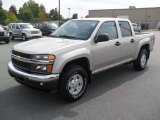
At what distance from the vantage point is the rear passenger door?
655cm

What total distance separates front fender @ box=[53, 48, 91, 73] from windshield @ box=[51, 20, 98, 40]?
0.47 m

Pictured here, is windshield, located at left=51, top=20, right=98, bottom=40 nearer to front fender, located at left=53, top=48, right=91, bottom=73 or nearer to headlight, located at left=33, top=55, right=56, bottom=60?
front fender, located at left=53, top=48, right=91, bottom=73

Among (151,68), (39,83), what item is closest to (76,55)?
A: (39,83)

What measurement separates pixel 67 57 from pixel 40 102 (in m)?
1.19

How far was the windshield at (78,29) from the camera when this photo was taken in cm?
553

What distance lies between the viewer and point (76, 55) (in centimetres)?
487

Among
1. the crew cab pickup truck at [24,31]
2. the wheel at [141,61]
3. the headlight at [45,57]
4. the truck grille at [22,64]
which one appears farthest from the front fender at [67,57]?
the crew cab pickup truck at [24,31]

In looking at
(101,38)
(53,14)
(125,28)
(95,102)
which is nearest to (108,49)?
(101,38)

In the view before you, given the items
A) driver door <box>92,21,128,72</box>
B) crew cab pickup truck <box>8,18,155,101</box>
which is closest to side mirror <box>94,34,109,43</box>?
crew cab pickup truck <box>8,18,155,101</box>

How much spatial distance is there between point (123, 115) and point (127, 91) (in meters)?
1.43

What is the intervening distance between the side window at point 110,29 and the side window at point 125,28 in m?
0.38

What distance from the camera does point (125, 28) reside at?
6.82 metres

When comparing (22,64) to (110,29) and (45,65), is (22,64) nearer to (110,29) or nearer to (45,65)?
(45,65)

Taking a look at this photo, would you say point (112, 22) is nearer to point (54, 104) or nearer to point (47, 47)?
point (47, 47)
